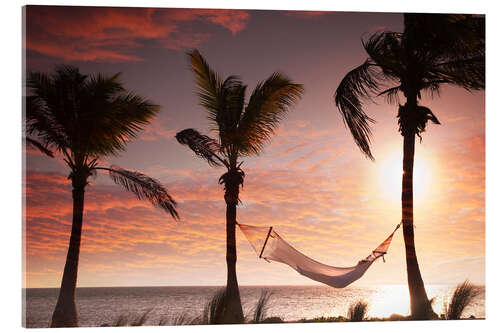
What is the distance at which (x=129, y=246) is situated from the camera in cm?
696

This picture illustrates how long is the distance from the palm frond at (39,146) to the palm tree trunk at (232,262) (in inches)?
72.3

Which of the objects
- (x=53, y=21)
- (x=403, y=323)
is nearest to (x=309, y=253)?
(x=403, y=323)

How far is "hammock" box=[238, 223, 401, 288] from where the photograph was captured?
5965 millimetres

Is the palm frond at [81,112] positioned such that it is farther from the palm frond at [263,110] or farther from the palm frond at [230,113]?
the palm frond at [263,110]

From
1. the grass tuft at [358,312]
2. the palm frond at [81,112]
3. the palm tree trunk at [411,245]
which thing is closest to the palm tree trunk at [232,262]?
the grass tuft at [358,312]

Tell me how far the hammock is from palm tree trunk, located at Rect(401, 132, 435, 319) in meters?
0.36

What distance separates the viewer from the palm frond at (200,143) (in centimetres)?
631

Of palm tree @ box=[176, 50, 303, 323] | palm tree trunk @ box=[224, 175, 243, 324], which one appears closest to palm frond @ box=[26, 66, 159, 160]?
palm tree @ box=[176, 50, 303, 323]

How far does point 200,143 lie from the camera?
6324 millimetres

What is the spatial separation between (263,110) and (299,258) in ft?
5.34

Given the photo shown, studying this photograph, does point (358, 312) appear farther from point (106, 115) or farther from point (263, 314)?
point (106, 115)

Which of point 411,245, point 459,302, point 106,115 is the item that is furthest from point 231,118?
point 459,302

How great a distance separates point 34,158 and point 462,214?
4.61 m
